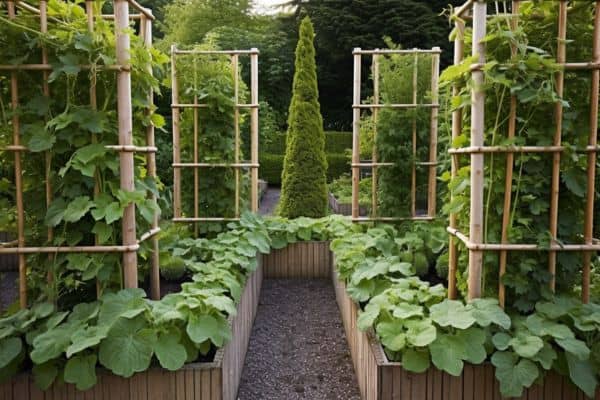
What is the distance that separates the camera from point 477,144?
2.33 metres

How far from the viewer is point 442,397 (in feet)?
6.91

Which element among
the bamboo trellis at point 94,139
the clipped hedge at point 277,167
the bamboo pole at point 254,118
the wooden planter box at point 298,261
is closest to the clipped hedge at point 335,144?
the clipped hedge at point 277,167

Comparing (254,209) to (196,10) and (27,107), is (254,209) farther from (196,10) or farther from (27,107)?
(196,10)

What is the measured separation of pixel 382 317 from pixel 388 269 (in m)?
0.59

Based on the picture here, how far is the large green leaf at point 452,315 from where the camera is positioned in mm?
2104

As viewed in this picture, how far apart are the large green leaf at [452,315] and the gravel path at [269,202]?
6.52 metres

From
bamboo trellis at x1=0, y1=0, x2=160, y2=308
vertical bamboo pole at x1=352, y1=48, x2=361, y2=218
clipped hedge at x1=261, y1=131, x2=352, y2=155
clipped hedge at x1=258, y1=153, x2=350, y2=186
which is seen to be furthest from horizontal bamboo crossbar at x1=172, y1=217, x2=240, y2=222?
clipped hedge at x1=261, y1=131, x2=352, y2=155

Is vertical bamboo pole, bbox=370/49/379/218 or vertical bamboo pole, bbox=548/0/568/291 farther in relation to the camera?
vertical bamboo pole, bbox=370/49/379/218

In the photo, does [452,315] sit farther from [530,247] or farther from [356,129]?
[356,129]

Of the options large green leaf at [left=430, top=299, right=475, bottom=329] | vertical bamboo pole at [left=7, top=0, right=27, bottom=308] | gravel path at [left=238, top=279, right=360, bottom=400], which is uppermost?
vertical bamboo pole at [left=7, top=0, right=27, bottom=308]

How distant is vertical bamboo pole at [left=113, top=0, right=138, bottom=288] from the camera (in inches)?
93.5

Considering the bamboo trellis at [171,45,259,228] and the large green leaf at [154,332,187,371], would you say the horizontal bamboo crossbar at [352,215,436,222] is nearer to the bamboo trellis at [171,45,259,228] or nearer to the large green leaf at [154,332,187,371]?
the bamboo trellis at [171,45,259,228]

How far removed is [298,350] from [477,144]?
1801mm

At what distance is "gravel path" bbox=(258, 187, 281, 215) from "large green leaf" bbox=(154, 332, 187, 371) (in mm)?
6634
